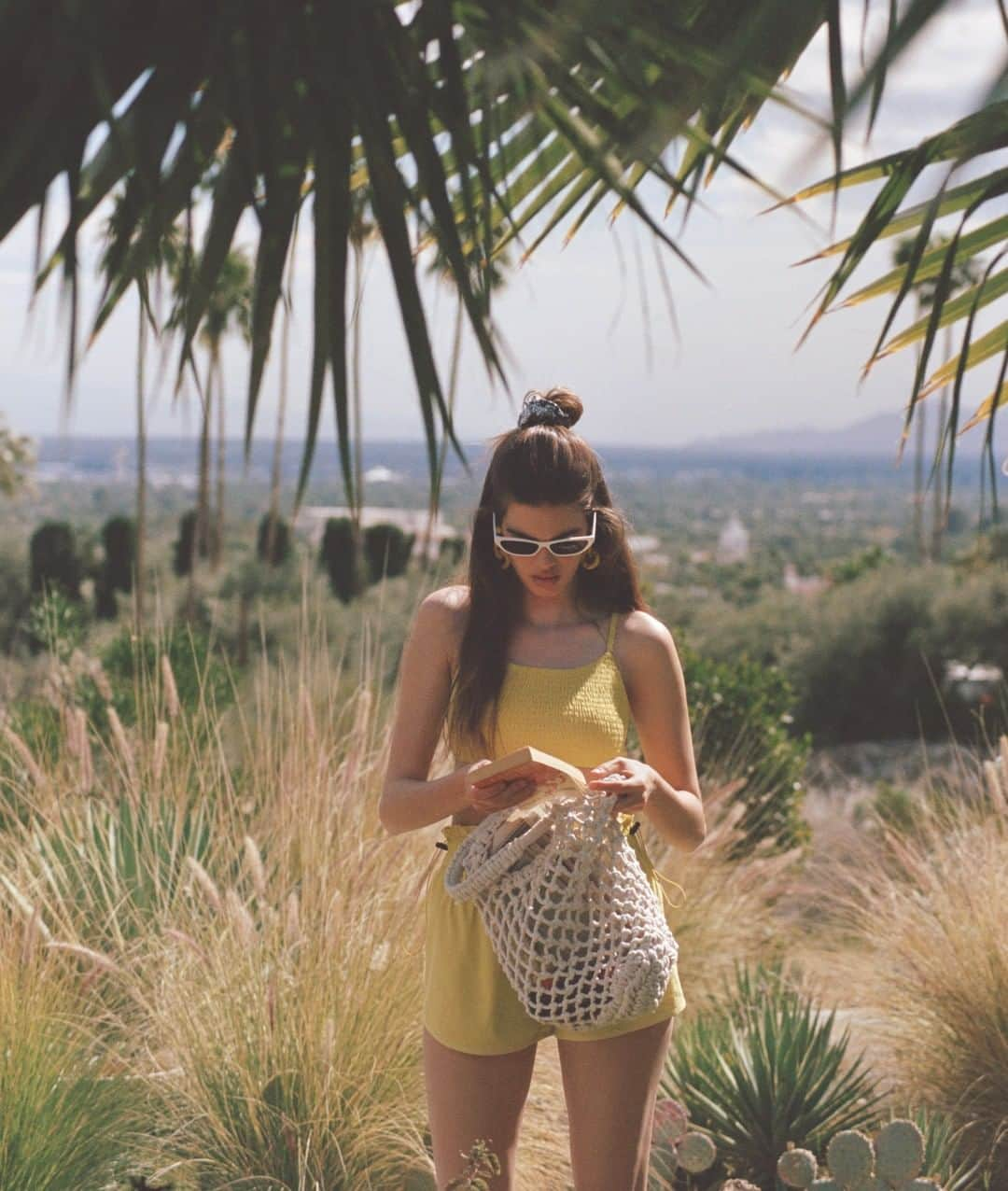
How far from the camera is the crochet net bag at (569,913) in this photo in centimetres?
235

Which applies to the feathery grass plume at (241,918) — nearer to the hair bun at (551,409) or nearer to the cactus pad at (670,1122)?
the cactus pad at (670,1122)

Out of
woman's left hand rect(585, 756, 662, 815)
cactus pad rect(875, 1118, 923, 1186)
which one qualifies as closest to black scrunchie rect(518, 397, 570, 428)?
woman's left hand rect(585, 756, 662, 815)

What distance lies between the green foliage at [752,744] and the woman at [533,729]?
464 centimetres

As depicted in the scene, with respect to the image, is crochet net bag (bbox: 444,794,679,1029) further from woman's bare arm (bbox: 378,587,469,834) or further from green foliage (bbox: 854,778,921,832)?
green foliage (bbox: 854,778,921,832)

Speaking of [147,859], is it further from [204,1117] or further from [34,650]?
[34,650]

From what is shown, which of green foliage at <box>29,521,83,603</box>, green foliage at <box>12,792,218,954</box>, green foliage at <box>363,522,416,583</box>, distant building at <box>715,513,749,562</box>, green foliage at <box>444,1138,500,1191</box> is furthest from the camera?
distant building at <box>715,513,749,562</box>

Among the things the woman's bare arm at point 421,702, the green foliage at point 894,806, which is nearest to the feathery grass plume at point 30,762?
the woman's bare arm at point 421,702

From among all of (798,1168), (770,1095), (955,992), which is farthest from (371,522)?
(798,1168)

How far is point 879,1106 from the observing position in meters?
4.45

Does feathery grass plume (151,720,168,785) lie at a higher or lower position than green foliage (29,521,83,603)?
higher

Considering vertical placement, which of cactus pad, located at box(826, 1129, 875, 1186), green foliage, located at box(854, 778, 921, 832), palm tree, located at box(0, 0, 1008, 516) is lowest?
green foliage, located at box(854, 778, 921, 832)

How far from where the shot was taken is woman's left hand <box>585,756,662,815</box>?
2.36 metres

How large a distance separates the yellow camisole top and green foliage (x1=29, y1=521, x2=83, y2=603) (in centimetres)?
2584

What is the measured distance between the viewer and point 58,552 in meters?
29.0
